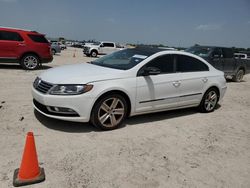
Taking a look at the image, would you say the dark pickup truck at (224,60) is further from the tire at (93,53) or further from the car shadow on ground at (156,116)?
the tire at (93,53)

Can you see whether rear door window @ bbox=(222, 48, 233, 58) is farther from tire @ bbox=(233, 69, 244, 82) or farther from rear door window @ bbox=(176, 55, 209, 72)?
rear door window @ bbox=(176, 55, 209, 72)

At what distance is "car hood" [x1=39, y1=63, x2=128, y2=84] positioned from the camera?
15.7ft

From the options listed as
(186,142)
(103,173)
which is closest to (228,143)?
(186,142)

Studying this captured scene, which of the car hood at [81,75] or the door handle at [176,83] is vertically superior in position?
the car hood at [81,75]

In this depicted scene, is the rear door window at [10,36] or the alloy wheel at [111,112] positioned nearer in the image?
the alloy wheel at [111,112]

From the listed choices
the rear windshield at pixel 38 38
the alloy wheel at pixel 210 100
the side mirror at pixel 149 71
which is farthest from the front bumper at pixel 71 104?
the rear windshield at pixel 38 38

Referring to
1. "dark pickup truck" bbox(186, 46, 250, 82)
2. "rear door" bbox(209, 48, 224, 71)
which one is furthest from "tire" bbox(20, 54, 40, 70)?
"rear door" bbox(209, 48, 224, 71)

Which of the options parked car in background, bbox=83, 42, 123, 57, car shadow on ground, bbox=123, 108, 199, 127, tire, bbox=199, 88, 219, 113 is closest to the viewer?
car shadow on ground, bbox=123, 108, 199, 127

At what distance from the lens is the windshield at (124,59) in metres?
5.56

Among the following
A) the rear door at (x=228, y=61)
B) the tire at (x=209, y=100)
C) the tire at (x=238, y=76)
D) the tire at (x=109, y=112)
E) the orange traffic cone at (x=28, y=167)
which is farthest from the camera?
the tire at (x=238, y=76)

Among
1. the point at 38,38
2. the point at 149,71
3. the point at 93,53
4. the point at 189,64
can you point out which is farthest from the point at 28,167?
the point at 93,53

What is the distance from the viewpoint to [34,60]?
1254 cm

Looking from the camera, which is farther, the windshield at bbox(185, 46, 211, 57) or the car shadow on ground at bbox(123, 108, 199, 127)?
the windshield at bbox(185, 46, 211, 57)

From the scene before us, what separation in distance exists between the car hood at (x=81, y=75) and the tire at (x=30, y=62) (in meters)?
7.56
